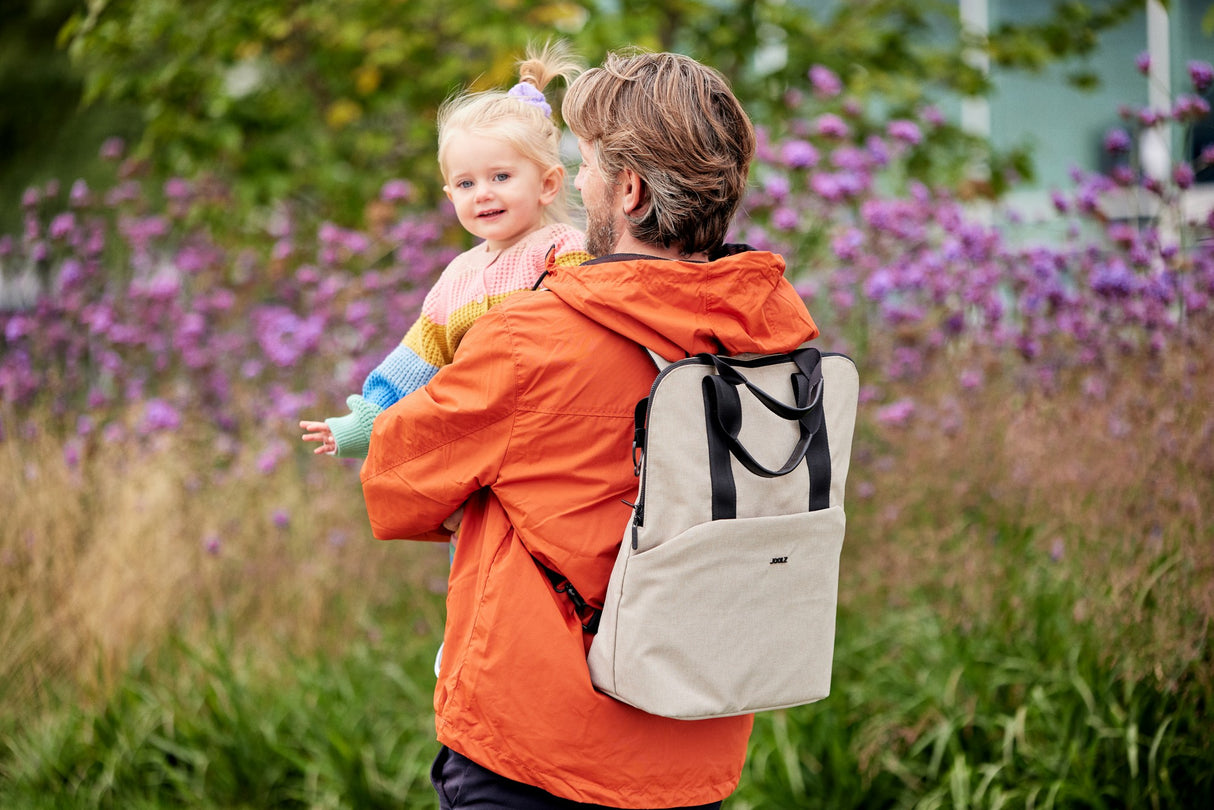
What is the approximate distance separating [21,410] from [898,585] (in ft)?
12.6

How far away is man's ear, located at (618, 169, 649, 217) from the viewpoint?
1.66m

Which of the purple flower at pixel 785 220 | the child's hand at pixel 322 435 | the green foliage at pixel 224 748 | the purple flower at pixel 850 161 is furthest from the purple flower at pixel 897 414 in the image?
the child's hand at pixel 322 435

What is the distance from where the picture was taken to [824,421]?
5.64ft

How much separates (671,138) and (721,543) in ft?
1.95

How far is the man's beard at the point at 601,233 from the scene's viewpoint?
1.72m

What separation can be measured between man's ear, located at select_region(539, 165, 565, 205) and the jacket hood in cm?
31

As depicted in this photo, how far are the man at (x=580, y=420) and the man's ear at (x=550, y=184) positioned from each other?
0.76 feet

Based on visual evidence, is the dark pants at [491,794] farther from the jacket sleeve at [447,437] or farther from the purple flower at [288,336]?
the purple flower at [288,336]

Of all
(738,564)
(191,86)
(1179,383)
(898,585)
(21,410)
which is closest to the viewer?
(738,564)

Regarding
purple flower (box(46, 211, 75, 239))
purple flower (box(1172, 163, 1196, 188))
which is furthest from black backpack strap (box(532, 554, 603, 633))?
purple flower (box(46, 211, 75, 239))

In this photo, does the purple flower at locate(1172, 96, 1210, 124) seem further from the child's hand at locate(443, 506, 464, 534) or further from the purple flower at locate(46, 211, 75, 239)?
the purple flower at locate(46, 211, 75, 239)

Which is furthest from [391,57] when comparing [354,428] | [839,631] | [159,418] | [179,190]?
[354,428]

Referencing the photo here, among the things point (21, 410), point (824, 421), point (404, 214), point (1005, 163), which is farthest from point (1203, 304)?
point (21, 410)

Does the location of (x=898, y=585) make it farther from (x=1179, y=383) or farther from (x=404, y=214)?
(x=404, y=214)
